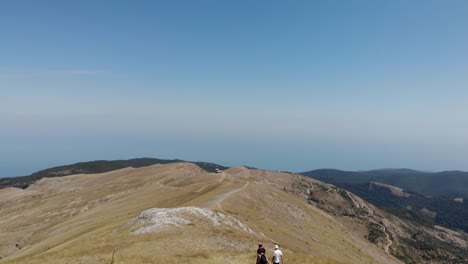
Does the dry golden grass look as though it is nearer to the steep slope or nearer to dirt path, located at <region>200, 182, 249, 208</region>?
dirt path, located at <region>200, 182, 249, 208</region>

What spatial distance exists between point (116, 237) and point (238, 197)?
149 feet

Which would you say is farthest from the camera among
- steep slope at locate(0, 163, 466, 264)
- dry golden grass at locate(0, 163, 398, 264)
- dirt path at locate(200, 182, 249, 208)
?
dirt path at locate(200, 182, 249, 208)

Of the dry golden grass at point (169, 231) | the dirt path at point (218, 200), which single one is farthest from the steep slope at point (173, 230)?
the dry golden grass at point (169, 231)

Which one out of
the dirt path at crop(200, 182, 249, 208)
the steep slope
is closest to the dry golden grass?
the dirt path at crop(200, 182, 249, 208)

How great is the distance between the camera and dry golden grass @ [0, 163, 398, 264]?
38.2m

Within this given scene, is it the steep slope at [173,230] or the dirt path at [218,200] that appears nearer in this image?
the steep slope at [173,230]

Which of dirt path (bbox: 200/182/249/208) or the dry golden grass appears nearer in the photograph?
the dry golden grass

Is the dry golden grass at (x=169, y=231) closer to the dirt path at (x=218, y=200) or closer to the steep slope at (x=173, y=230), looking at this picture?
the dirt path at (x=218, y=200)

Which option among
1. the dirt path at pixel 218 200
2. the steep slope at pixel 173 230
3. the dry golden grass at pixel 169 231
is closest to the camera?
the dry golden grass at pixel 169 231

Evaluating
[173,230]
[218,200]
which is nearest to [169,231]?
[173,230]

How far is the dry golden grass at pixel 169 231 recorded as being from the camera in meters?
38.2

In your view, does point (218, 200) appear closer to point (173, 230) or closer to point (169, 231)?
point (173, 230)

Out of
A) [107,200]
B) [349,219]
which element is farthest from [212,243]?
[349,219]

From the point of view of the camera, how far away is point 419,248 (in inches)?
7352
